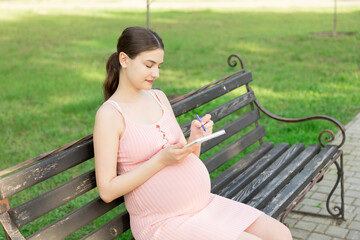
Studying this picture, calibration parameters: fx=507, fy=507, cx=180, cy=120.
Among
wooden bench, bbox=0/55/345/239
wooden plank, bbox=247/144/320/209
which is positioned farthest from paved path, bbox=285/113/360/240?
wooden plank, bbox=247/144/320/209

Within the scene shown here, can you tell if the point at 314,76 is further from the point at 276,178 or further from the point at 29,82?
the point at 276,178

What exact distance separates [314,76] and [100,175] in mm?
7094

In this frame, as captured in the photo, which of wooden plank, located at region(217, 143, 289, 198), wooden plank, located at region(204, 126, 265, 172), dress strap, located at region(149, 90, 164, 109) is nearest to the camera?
dress strap, located at region(149, 90, 164, 109)

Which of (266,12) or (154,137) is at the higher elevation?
(154,137)

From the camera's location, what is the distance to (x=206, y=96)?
3.71 meters

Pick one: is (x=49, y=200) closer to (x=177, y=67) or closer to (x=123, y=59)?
(x=123, y=59)

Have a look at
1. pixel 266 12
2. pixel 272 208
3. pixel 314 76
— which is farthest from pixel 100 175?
pixel 266 12

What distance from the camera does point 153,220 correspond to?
2469 mm

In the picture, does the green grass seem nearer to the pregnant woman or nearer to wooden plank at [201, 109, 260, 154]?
wooden plank at [201, 109, 260, 154]

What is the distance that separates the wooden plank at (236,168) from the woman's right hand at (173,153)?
3.38 ft

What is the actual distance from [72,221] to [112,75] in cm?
80

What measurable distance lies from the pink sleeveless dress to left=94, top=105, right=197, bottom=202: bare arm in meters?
0.06

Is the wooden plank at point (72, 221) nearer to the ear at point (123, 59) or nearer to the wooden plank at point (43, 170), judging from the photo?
the wooden plank at point (43, 170)

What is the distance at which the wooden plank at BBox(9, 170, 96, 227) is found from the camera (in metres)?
2.24
